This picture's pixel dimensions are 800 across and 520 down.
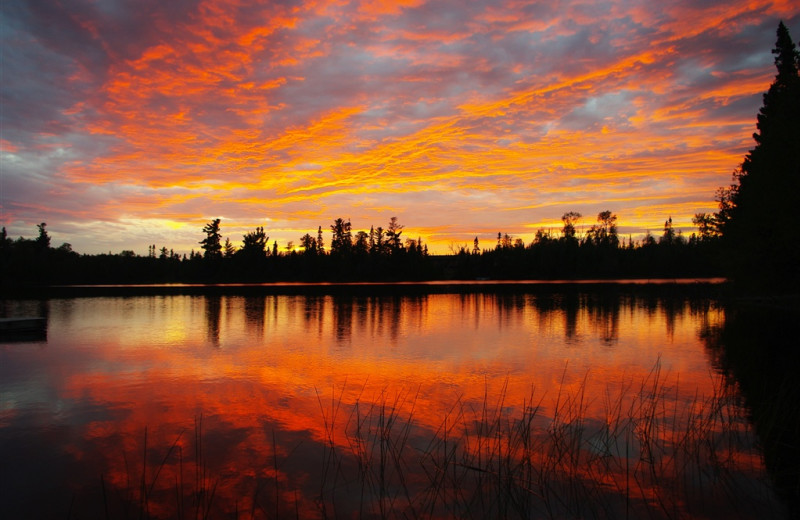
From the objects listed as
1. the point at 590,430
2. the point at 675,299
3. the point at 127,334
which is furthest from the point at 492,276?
the point at 590,430

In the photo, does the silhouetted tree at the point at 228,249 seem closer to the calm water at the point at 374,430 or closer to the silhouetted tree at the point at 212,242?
the silhouetted tree at the point at 212,242

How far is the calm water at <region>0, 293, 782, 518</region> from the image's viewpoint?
8992 mm

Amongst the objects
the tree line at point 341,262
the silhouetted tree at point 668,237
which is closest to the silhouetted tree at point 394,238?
the tree line at point 341,262

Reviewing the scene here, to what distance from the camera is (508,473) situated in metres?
9.35

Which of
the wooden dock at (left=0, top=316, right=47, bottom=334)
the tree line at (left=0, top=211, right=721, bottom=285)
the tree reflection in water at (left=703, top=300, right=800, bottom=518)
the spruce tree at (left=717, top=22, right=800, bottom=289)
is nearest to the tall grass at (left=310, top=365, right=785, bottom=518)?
the tree reflection in water at (left=703, top=300, right=800, bottom=518)

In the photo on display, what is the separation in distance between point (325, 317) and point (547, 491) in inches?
1337

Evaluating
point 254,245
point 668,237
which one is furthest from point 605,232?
point 254,245

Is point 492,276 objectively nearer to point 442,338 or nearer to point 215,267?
point 215,267

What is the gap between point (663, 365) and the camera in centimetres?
2120

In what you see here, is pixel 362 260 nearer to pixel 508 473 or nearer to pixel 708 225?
pixel 708 225

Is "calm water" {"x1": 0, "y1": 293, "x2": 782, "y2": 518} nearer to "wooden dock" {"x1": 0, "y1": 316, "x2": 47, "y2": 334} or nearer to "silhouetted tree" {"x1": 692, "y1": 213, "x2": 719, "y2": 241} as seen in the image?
"wooden dock" {"x1": 0, "y1": 316, "x2": 47, "y2": 334}

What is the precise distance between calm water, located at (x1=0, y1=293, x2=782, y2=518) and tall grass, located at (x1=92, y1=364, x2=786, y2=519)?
0.05 m

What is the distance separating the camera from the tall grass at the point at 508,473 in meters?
8.60

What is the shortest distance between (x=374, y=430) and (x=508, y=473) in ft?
14.4
